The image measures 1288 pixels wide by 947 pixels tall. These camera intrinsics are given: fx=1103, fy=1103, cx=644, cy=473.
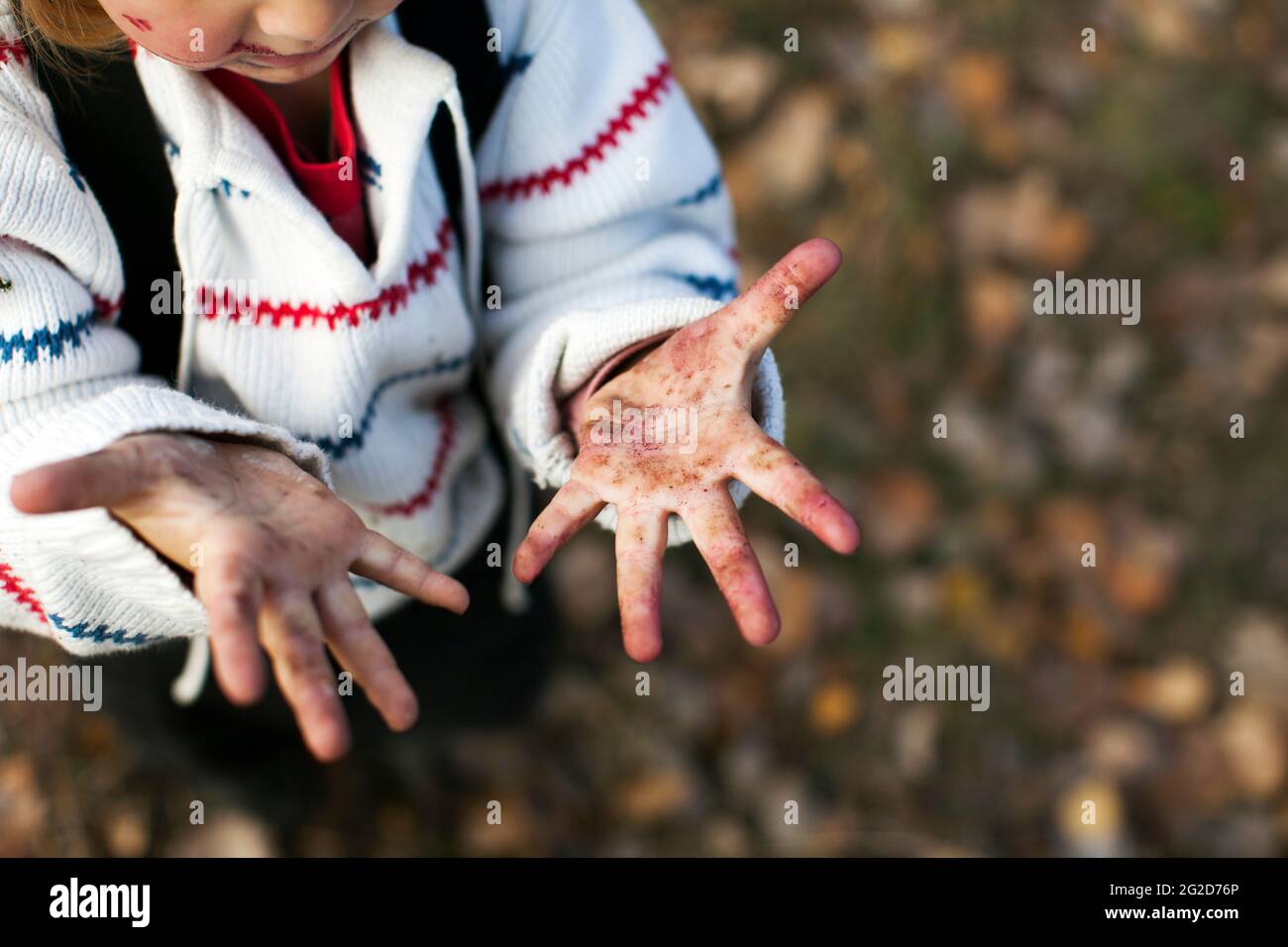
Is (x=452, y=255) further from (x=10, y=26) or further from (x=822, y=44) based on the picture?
(x=822, y=44)

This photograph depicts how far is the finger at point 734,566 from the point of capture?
72cm

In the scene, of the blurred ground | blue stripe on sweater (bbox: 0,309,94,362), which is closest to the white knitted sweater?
blue stripe on sweater (bbox: 0,309,94,362)

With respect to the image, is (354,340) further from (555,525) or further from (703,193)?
(703,193)

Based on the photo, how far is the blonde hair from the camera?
698mm

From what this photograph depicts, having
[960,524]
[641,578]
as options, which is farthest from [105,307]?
[960,524]

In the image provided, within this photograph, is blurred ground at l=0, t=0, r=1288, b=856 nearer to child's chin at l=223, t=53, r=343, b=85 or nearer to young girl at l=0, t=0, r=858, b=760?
young girl at l=0, t=0, r=858, b=760

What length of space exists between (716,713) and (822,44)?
1.18m

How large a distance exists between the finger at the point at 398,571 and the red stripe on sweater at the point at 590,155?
0.35 meters

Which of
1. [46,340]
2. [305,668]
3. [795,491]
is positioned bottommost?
[305,668]

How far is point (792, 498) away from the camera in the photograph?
2.44 feet

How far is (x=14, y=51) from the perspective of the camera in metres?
0.70

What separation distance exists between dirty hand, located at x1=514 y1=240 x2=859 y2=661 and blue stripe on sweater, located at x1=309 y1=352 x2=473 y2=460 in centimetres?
16

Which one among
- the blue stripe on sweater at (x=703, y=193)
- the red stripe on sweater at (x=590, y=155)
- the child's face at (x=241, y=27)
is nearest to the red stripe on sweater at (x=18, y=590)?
the child's face at (x=241, y=27)

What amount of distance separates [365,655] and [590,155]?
0.45 metres
